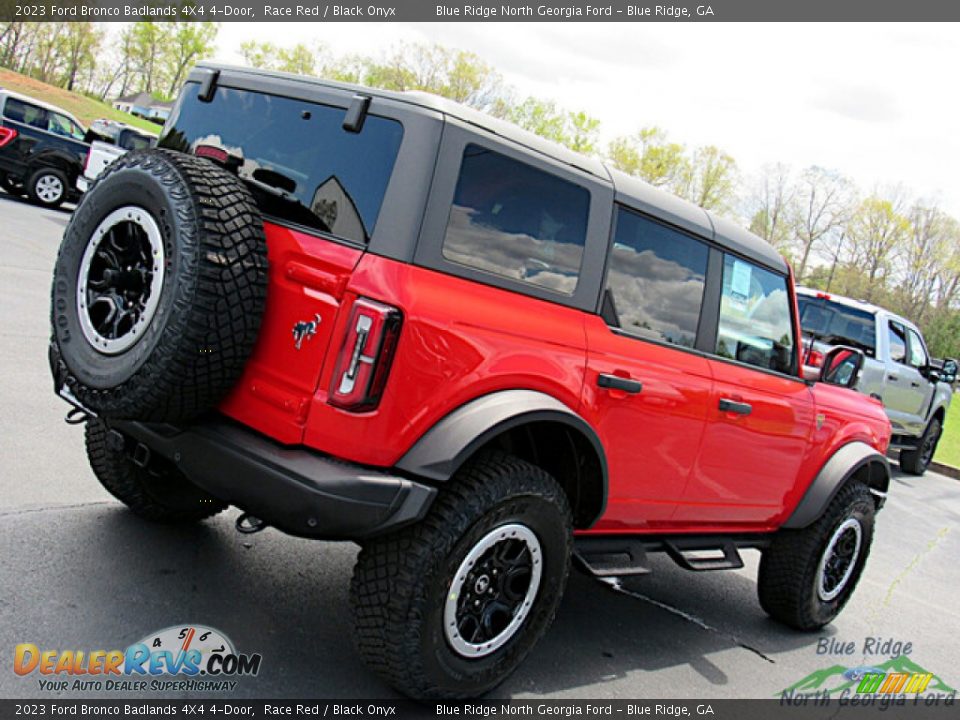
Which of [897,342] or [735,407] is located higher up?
[897,342]

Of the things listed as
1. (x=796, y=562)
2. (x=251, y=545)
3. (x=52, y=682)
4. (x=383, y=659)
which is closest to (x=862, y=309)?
(x=796, y=562)

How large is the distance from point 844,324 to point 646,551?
7923mm

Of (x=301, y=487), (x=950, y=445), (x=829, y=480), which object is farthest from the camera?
(x=950, y=445)

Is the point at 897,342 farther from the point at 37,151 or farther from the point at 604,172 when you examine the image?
the point at 37,151

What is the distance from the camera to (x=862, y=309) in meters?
11.0

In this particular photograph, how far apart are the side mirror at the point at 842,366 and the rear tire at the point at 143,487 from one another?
342 cm

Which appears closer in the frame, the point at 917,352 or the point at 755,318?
the point at 755,318

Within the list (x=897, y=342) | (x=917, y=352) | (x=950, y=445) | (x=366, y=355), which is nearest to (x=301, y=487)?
(x=366, y=355)

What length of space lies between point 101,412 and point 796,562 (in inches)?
149

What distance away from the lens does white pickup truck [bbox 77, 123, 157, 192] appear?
17.7m

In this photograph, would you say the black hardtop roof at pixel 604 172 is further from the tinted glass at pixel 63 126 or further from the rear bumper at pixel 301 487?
the tinted glass at pixel 63 126

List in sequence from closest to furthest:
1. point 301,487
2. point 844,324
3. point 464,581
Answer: point 301,487 → point 464,581 → point 844,324

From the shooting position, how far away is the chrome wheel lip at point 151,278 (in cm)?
294

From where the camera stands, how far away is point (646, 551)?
4.26 m
